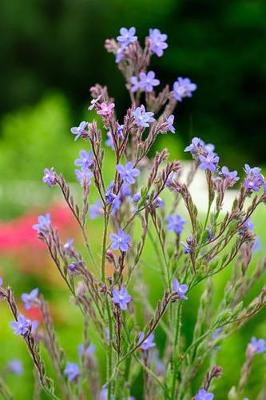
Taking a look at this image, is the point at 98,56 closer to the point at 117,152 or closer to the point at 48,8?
the point at 48,8

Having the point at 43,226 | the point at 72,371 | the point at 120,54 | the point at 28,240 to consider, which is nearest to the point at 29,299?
the point at 72,371

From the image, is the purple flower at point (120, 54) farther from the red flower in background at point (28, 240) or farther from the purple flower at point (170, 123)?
the red flower in background at point (28, 240)

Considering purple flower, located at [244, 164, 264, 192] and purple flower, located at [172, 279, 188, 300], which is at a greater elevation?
purple flower, located at [244, 164, 264, 192]

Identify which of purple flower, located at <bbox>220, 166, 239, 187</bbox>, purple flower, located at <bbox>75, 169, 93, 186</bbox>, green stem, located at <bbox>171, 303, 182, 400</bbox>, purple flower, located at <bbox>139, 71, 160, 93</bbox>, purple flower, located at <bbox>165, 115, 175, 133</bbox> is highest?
purple flower, located at <bbox>139, 71, 160, 93</bbox>

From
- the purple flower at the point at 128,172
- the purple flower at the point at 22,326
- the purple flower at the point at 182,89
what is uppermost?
the purple flower at the point at 182,89

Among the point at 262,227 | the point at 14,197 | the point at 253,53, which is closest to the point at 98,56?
the point at 253,53

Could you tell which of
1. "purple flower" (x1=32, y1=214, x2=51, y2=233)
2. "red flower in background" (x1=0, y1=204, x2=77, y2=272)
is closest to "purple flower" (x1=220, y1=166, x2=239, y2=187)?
"purple flower" (x1=32, y1=214, x2=51, y2=233)

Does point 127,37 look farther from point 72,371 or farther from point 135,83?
point 72,371

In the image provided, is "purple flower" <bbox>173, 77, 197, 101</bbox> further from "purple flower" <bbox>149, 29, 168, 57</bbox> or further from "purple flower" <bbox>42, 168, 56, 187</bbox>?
"purple flower" <bbox>42, 168, 56, 187</bbox>

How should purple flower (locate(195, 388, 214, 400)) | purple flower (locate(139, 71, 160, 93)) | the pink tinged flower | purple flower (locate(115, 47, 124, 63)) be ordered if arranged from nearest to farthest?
1. the pink tinged flower
2. purple flower (locate(195, 388, 214, 400))
3. purple flower (locate(139, 71, 160, 93))
4. purple flower (locate(115, 47, 124, 63))

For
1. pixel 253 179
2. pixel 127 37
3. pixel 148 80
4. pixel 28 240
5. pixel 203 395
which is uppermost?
pixel 28 240

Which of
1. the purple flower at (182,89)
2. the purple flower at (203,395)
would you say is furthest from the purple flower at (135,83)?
the purple flower at (203,395)
